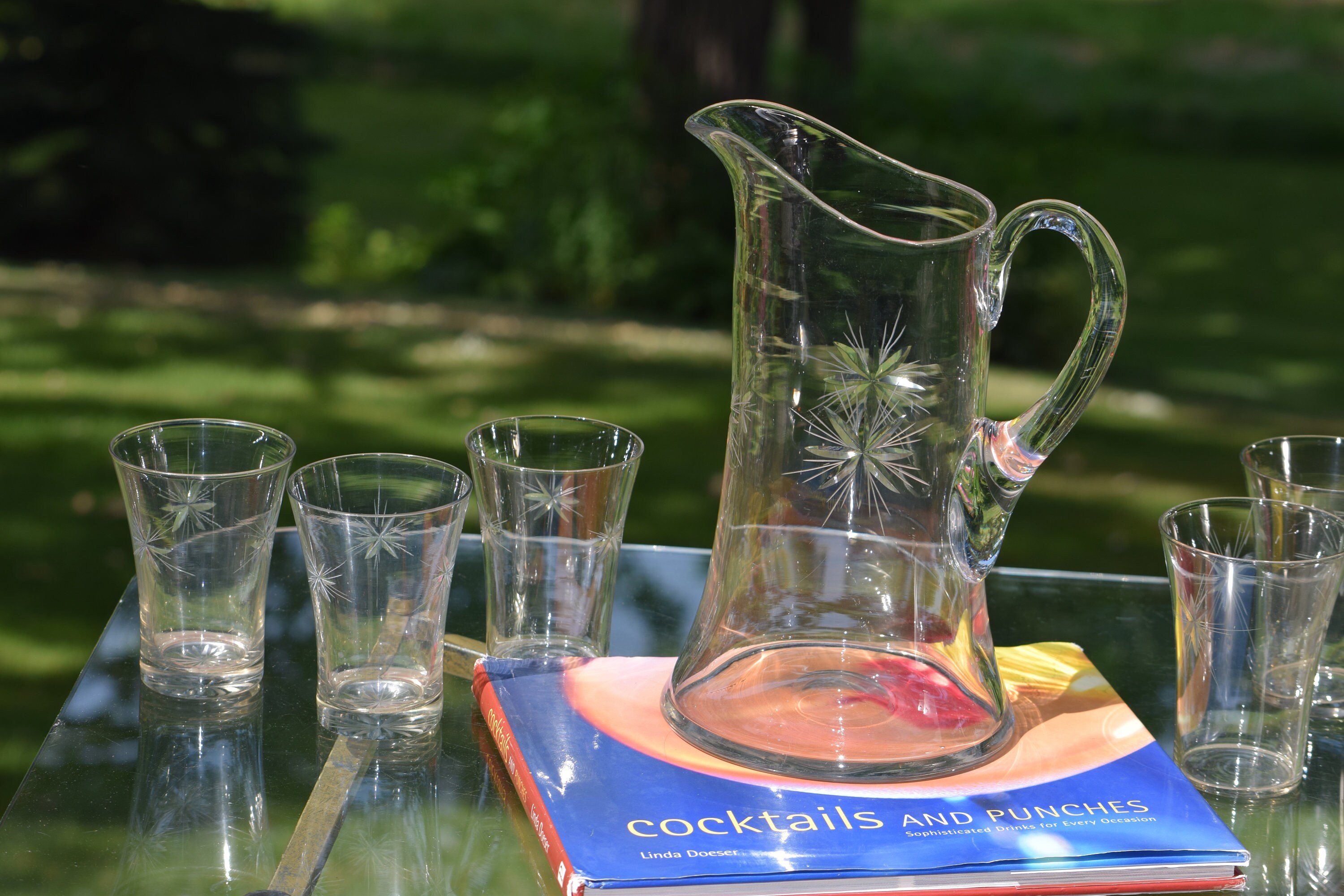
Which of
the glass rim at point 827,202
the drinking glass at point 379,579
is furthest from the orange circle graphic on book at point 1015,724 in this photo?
the glass rim at point 827,202

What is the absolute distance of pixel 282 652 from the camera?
1.38 metres

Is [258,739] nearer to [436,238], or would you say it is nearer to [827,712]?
[827,712]

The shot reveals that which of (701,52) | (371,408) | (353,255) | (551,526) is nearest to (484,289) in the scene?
(353,255)

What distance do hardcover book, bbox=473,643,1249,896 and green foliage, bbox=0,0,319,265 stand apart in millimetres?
5546

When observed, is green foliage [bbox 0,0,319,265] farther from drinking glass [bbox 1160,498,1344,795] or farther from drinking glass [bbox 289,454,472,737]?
drinking glass [bbox 1160,498,1344,795]

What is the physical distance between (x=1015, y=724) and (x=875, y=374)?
0.32m

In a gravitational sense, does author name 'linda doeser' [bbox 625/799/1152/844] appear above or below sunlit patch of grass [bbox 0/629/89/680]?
above

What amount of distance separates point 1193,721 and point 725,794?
0.42m

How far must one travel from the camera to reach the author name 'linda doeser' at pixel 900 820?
3.41ft

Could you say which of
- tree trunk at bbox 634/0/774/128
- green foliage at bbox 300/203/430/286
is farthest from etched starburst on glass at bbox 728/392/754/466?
green foliage at bbox 300/203/430/286

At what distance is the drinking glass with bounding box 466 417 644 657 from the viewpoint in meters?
1.28

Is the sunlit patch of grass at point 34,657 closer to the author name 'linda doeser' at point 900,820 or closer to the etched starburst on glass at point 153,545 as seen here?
the etched starburst on glass at point 153,545

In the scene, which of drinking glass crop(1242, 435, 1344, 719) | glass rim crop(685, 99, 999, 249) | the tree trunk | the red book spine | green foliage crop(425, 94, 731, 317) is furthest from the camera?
green foliage crop(425, 94, 731, 317)

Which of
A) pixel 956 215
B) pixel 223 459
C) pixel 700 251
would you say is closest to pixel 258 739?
pixel 223 459
